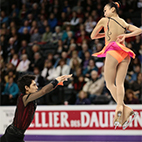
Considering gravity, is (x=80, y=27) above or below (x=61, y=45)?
above

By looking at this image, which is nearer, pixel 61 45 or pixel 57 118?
pixel 57 118

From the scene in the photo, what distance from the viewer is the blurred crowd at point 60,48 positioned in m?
6.37

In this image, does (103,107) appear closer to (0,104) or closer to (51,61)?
(51,61)

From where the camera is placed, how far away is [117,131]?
602cm

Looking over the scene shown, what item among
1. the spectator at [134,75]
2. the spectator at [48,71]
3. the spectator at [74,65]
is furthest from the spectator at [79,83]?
the spectator at [134,75]

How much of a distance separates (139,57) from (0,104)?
3.51 m

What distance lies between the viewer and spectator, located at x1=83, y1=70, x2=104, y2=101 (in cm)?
619

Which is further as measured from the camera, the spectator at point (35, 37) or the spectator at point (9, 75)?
the spectator at point (35, 37)

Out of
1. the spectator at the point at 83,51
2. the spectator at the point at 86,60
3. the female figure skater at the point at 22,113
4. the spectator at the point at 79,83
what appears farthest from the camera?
the spectator at the point at 83,51

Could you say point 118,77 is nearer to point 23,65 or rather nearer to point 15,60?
point 23,65

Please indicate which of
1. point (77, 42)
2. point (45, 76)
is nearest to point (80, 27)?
point (77, 42)

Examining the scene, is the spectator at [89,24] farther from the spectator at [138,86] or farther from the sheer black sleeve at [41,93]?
the sheer black sleeve at [41,93]

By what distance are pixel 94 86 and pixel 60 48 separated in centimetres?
184

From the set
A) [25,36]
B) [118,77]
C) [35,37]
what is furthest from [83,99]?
[118,77]
